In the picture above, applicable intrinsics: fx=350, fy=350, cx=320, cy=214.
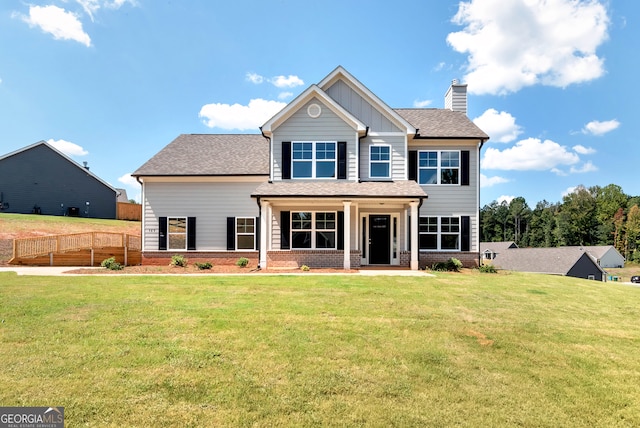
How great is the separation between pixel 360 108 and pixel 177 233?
35.7 feet

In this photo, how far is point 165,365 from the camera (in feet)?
14.4

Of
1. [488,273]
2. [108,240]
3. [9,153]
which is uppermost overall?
[9,153]

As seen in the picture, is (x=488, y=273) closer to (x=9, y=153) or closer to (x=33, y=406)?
(x=33, y=406)

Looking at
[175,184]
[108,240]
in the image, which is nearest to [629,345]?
[175,184]

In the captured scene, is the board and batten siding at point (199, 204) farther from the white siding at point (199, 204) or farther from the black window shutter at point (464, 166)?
the black window shutter at point (464, 166)

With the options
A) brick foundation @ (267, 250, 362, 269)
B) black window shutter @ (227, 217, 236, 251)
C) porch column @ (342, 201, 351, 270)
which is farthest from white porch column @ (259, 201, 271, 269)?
porch column @ (342, 201, 351, 270)

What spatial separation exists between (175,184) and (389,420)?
1666cm

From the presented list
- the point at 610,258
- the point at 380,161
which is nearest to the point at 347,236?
the point at 380,161

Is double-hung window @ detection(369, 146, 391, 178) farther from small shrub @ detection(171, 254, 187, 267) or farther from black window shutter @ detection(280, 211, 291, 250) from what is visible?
small shrub @ detection(171, 254, 187, 267)

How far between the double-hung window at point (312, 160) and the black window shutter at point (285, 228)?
1810 mm

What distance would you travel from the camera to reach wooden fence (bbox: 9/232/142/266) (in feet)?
52.9

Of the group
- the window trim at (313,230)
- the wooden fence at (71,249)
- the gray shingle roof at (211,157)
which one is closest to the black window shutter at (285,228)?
the window trim at (313,230)

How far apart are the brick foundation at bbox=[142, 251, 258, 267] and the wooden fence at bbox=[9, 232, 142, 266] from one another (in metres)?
1.45

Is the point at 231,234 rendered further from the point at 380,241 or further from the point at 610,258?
the point at 610,258
